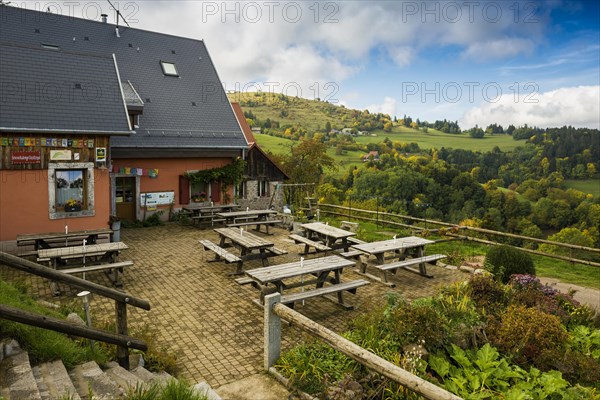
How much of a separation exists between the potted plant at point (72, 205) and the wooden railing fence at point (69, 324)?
8.21m

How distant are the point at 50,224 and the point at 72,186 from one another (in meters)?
1.20

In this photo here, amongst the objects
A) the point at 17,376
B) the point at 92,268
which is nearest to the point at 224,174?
the point at 92,268

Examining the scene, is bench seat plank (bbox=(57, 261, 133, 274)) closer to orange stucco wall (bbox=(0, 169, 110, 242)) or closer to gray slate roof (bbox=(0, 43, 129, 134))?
orange stucco wall (bbox=(0, 169, 110, 242))

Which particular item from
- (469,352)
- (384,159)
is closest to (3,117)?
(469,352)

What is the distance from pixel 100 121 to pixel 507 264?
37.5 ft

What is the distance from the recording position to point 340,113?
95812 millimetres

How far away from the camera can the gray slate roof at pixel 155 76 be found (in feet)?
54.1

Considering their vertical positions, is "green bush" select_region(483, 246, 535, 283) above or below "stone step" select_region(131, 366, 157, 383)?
above

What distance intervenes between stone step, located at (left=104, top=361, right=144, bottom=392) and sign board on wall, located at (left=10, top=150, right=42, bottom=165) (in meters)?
8.43

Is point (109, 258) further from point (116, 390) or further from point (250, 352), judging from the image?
point (116, 390)

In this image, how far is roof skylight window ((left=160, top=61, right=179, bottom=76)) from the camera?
1899 cm

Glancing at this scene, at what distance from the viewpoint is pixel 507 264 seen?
9.33 meters

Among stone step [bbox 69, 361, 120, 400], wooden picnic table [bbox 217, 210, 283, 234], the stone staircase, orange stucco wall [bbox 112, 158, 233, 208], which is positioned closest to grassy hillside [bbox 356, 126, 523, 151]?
orange stucco wall [bbox 112, 158, 233, 208]

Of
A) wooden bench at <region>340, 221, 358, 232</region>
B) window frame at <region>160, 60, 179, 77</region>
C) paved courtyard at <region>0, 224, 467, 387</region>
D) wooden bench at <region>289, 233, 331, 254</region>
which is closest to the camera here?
paved courtyard at <region>0, 224, 467, 387</region>
